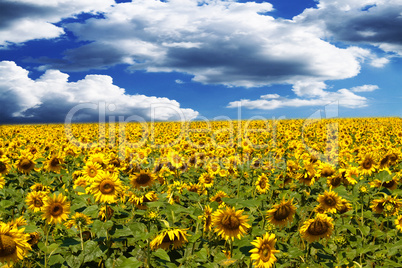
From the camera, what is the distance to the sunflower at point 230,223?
11.9ft

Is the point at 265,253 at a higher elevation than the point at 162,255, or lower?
lower

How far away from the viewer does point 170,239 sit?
3.28m

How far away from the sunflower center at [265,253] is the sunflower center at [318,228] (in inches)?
48.7

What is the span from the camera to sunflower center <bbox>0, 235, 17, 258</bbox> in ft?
10.6

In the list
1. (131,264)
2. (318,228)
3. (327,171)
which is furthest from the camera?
(327,171)

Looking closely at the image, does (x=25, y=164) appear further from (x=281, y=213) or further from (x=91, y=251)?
(x=281, y=213)

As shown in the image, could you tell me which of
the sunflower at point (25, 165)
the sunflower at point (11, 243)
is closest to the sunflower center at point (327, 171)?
the sunflower at point (11, 243)

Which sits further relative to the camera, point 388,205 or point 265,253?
point 388,205

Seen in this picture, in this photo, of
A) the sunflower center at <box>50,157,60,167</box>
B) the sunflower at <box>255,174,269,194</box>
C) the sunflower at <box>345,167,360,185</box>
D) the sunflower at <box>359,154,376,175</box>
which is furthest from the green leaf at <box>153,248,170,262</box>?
the sunflower at <box>359,154,376,175</box>

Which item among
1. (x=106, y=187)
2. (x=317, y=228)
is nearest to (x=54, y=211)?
(x=106, y=187)

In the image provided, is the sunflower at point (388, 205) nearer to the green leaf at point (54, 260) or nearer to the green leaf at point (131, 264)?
the green leaf at point (131, 264)

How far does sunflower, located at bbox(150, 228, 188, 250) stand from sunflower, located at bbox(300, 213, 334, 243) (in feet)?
5.83

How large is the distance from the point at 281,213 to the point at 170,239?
1600 millimetres

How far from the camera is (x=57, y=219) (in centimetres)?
436
